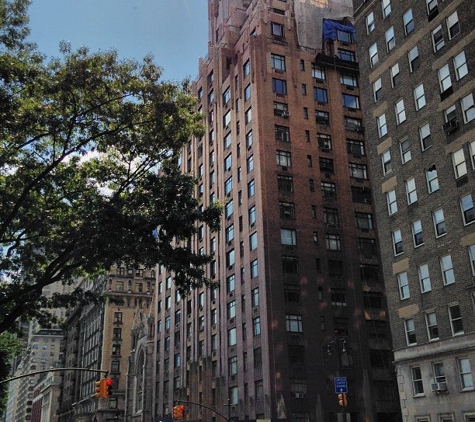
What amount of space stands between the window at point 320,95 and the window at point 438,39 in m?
31.9

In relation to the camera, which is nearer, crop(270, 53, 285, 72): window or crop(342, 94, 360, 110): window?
crop(270, 53, 285, 72): window

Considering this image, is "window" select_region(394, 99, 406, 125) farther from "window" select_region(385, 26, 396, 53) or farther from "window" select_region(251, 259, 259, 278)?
"window" select_region(251, 259, 259, 278)

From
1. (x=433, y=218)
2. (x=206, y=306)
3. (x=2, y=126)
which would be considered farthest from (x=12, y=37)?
(x=206, y=306)

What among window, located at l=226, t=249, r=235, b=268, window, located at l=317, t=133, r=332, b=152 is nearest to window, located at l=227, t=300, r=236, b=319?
window, located at l=226, t=249, r=235, b=268

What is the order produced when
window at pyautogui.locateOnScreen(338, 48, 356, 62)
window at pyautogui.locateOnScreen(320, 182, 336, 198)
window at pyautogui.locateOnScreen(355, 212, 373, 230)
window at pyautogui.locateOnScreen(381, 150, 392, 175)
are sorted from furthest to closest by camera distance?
window at pyautogui.locateOnScreen(338, 48, 356, 62)
window at pyautogui.locateOnScreen(355, 212, 373, 230)
window at pyautogui.locateOnScreen(320, 182, 336, 198)
window at pyautogui.locateOnScreen(381, 150, 392, 175)

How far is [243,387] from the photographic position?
189 ft

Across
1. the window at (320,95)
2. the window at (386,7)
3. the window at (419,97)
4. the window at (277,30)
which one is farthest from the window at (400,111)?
the window at (277,30)

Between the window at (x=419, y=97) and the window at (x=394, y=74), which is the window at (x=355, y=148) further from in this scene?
the window at (x=419, y=97)

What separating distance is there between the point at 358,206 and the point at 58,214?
44915 millimetres

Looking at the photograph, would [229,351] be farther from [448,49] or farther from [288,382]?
[448,49]

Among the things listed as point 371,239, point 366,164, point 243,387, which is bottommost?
point 243,387

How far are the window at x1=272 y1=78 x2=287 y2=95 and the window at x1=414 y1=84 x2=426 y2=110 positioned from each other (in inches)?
1192

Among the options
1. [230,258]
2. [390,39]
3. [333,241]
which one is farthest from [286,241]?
[390,39]

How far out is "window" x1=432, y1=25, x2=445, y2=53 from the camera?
35.5m
